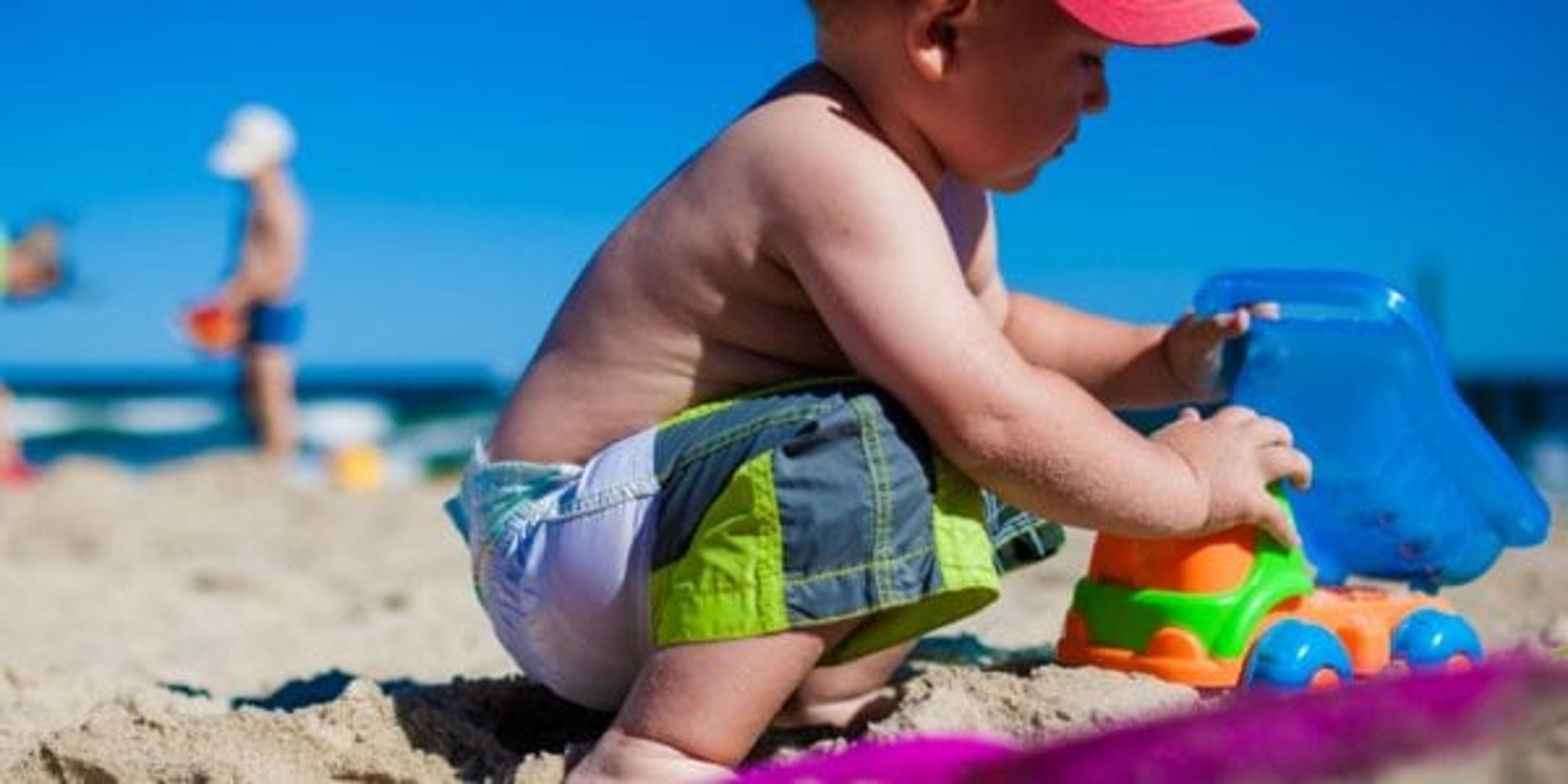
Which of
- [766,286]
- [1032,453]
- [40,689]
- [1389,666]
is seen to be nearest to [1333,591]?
[1389,666]

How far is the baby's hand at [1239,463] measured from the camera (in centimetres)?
180

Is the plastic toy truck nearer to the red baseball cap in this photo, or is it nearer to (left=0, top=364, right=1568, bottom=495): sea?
the red baseball cap

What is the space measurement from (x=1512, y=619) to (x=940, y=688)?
1417 mm

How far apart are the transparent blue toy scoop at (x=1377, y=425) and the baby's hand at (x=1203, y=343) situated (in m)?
0.02

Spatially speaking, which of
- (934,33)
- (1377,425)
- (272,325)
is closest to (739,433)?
(934,33)

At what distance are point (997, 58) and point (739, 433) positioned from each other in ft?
1.65

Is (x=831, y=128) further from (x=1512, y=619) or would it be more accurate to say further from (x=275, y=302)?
(x=275, y=302)

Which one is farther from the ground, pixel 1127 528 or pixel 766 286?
pixel 766 286

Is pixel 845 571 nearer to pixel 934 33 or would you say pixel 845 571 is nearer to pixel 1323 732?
pixel 934 33

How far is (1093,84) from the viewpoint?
187cm

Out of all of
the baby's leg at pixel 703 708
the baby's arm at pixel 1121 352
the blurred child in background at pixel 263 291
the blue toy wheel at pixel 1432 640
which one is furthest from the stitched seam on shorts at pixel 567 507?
the blurred child in background at pixel 263 291

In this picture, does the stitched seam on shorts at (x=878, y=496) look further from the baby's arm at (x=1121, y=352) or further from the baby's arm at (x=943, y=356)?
the baby's arm at (x=1121, y=352)

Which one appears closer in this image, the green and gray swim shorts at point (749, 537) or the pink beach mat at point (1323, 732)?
the pink beach mat at point (1323, 732)

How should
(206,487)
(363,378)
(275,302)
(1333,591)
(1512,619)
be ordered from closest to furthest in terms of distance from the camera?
(1333,591)
(1512,619)
(206,487)
(275,302)
(363,378)
